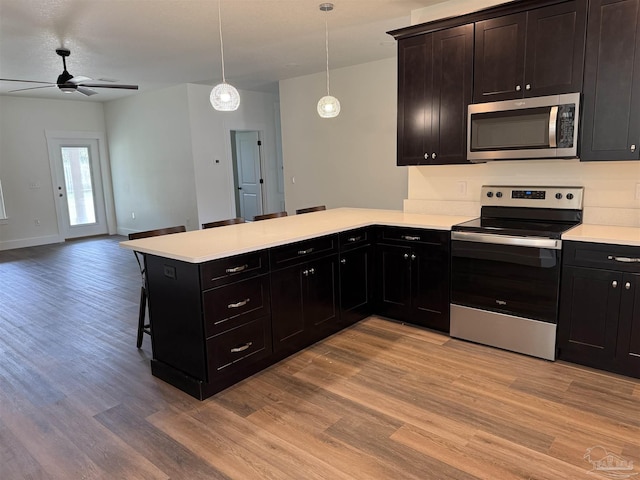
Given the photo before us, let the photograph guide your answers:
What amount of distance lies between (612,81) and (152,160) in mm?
7268

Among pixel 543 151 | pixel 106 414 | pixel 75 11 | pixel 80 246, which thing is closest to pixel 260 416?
pixel 106 414

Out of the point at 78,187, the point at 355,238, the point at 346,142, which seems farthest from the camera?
the point at 78,187

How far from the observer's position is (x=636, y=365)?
265 cm

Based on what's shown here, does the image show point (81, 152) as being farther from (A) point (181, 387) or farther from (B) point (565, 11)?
(B) point (565, 11)

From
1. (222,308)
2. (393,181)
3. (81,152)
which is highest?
(81,152)

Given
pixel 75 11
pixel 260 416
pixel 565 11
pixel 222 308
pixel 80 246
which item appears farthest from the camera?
pixel 80 246

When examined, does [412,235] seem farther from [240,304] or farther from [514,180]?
[240,304]

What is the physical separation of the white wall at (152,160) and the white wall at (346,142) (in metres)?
1.78

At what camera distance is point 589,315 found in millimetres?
2746

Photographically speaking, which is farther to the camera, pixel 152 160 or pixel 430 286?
pixel 152 160

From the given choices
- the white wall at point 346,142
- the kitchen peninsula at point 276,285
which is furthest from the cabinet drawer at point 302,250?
the white wall at point 346,142

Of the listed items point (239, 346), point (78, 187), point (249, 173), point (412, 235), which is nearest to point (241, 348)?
point (239, 346)

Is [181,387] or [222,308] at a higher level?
[222,308]

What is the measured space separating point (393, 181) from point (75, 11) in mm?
3880
